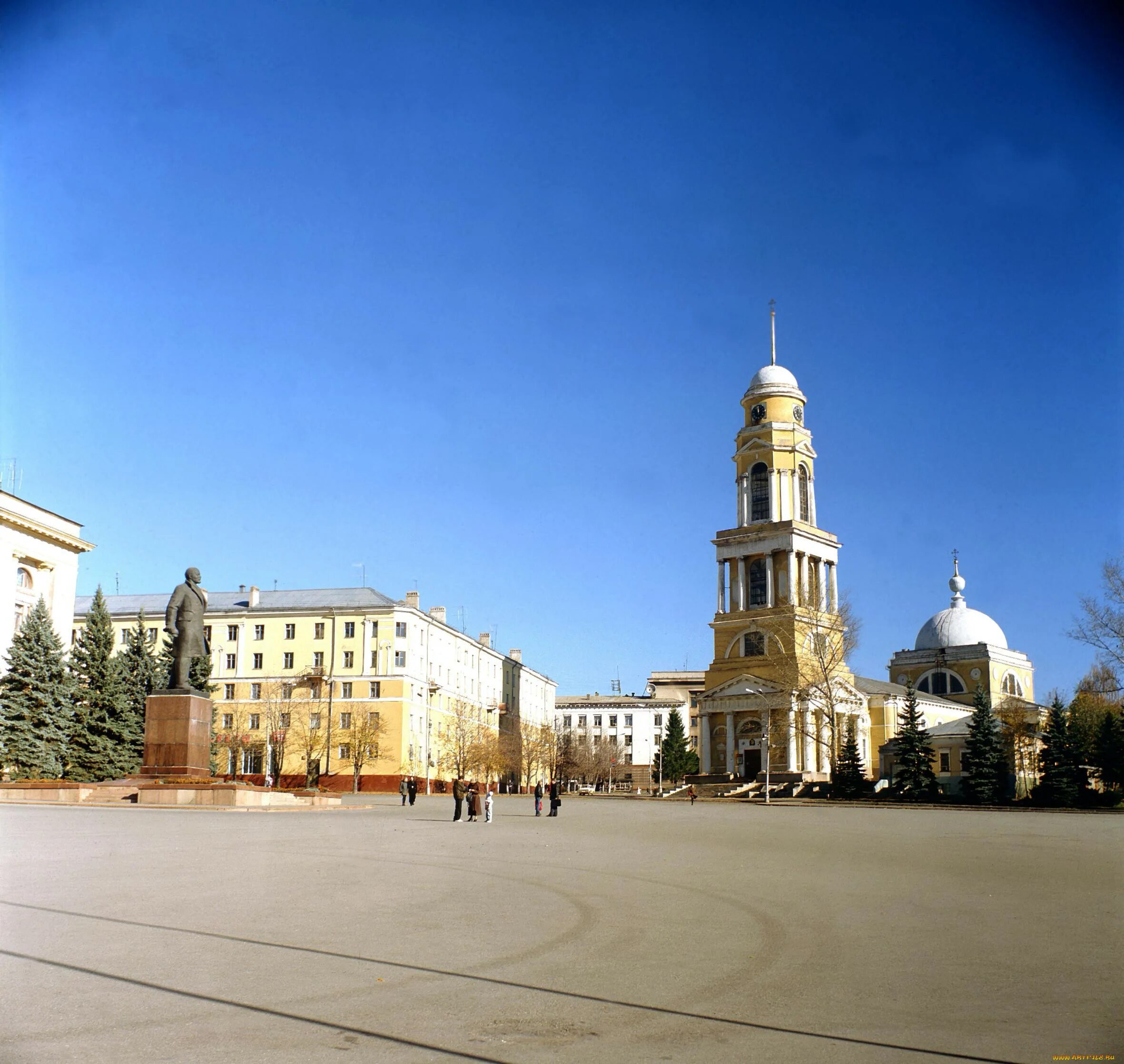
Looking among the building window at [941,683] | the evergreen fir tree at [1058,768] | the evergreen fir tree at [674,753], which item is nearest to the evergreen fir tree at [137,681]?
the evergreen fir tree at [1058,768]

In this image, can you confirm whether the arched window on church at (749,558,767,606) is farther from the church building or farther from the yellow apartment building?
the yellow apartment building

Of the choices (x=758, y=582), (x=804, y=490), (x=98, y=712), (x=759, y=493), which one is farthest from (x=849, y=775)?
(x=98, y=712)

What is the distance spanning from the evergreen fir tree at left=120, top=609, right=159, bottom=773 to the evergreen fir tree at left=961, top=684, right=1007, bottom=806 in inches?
1497

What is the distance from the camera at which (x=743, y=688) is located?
81875mm

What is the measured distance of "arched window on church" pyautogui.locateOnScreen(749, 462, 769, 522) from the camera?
8638 cm

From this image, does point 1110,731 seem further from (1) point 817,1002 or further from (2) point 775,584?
(1) point 817,1002

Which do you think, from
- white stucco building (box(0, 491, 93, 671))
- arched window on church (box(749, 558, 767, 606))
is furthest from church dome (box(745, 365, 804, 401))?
white stucco building (box(0, 491, 93, 671))

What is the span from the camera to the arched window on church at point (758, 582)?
279ft

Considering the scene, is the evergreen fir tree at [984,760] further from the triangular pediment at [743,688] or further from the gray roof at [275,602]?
the gray roof at [275,602]

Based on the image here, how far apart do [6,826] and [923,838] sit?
18088 mm

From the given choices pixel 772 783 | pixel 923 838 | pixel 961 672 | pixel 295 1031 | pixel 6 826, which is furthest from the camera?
pixel 961 672

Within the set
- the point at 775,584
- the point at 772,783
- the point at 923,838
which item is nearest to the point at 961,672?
the point at 775,584

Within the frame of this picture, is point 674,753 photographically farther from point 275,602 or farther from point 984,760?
point 984,760

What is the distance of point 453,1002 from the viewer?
7324mm
